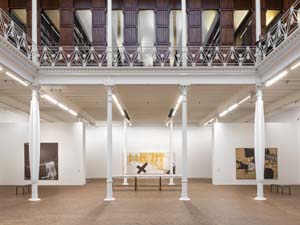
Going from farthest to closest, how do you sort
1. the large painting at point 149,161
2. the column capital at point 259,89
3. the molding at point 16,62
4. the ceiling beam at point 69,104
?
1. the large painting at point 149,161
2. the ceiling beam at point 69,104
3. the column capital at point 259,89
4. the molding at point 16,62

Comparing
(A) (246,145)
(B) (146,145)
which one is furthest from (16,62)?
(B) (146,145)

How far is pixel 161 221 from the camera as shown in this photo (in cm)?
984

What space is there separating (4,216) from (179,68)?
717cm

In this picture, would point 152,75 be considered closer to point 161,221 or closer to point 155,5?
point 155,5

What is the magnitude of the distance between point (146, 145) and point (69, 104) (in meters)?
9.50

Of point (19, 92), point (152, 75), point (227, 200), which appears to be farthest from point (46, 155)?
point (227, 200)

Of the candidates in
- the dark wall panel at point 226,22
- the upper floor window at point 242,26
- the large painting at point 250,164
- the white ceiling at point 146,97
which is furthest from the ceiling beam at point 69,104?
the large painting at point 250,164

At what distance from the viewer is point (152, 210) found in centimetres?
1163

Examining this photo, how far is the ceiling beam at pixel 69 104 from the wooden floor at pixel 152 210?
3847 mm

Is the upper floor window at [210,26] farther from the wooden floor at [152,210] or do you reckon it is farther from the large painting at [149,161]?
the large painting at [149,161]

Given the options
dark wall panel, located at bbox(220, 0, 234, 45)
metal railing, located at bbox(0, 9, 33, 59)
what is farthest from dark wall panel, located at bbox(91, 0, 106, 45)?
dark wall panel, located at bbox(220, 0, 234, 45)

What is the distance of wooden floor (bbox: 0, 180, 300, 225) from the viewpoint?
389 inches

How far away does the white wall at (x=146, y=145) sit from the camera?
1093 inches

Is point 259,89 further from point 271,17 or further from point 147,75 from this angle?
point 271,17
